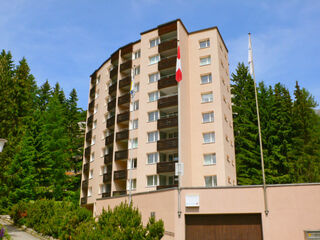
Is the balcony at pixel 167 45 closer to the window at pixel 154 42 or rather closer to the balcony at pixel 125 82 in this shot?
the window at pixel 154 42

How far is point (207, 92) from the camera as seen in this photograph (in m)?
40.4

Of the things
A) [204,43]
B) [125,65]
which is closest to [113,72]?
[125,65]

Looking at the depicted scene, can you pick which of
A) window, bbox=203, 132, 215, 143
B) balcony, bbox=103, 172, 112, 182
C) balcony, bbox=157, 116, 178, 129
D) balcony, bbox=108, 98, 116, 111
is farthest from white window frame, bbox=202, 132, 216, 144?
balcony, bbox=108, 98, 116, 111

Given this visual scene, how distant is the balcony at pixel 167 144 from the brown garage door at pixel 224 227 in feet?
53.5

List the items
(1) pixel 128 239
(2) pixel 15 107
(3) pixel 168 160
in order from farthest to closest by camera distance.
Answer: (2) pixel 15 107
(3) pixel 168 160
(1) pixel 128 239

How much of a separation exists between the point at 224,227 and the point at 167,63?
26.0m

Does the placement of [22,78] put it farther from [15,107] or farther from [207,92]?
[207,92]

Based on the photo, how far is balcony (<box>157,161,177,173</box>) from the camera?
117ft

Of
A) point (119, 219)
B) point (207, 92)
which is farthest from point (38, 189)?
point (119, 219)

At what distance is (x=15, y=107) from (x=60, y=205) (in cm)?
2848

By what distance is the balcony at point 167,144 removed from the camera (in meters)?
36.5

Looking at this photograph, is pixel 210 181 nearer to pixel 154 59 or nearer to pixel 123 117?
pixel 123 117

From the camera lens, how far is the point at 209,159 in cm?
3712

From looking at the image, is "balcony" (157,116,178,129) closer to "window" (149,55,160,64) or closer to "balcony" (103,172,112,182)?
"window" (149,55,160,64)
